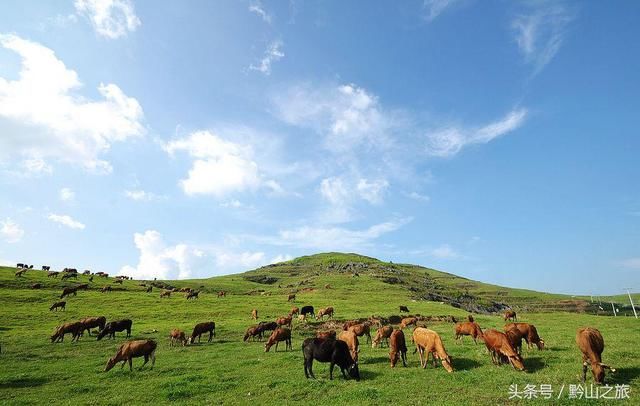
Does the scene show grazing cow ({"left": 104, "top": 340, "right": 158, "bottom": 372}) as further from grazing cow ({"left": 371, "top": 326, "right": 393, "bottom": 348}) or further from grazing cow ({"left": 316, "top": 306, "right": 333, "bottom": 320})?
grazing cow ({"left": 316, "top": 306, "right": 333, "bottom": 320})

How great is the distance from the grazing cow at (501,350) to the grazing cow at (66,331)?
36313 mm

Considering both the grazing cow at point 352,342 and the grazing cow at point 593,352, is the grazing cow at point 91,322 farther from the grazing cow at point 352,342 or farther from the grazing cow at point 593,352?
the grazing cow at point 593,352

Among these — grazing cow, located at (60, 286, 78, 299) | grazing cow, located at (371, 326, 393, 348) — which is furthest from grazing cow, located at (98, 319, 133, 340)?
grazing cow, located at (60, 286, 78, 299)

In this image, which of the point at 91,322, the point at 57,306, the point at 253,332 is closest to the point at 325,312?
the point at 253,332

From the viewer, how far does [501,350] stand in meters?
18.2

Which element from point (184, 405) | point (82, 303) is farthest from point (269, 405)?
point (82, 303)

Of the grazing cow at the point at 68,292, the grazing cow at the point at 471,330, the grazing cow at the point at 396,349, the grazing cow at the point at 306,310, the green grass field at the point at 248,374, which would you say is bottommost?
the green grass field at the point at 248,374

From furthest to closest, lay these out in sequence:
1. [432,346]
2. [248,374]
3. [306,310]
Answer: [306,310] < [248,374] < [432,346]

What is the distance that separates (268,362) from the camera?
23484 millimetres

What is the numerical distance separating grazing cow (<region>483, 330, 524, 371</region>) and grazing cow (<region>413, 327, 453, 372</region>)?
7.72 ft

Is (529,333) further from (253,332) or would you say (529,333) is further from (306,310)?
(306,310)

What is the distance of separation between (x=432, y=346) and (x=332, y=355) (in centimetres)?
545

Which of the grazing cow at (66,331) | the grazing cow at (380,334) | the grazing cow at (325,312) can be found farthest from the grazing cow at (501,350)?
the grazing cow at (66,331)

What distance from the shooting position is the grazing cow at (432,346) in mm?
18413
